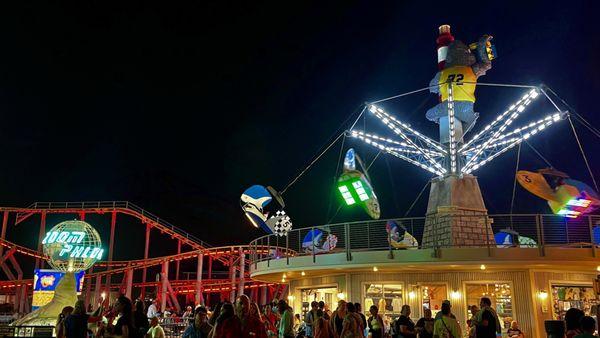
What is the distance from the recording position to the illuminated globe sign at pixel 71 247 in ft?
62.6

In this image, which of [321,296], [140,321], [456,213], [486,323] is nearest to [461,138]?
[456,213]

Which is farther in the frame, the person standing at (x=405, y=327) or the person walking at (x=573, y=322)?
the person standing at (x=405, y=327)

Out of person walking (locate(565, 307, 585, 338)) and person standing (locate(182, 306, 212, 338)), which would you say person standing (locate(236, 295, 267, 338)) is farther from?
person walking (locate(565, 307, 585, 338))

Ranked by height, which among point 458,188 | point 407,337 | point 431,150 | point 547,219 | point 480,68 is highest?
point 480,68

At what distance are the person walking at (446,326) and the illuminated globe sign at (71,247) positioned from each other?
542 inches

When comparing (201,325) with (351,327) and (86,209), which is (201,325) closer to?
(351,327)

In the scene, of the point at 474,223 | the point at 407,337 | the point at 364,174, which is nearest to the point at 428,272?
the point at 474,223

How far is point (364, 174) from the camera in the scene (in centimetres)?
1702

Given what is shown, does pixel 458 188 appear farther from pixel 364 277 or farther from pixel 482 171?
pixel 482 171

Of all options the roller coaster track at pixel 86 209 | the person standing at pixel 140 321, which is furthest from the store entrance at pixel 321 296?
the roller coaster track at pixel 86 209

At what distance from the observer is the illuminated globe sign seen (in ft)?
62.6

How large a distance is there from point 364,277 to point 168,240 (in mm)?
46604

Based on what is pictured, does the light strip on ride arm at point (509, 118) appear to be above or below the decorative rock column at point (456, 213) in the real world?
above

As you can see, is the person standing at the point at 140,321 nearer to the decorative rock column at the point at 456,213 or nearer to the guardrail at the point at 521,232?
→ the guardrail at the point at 521,232
